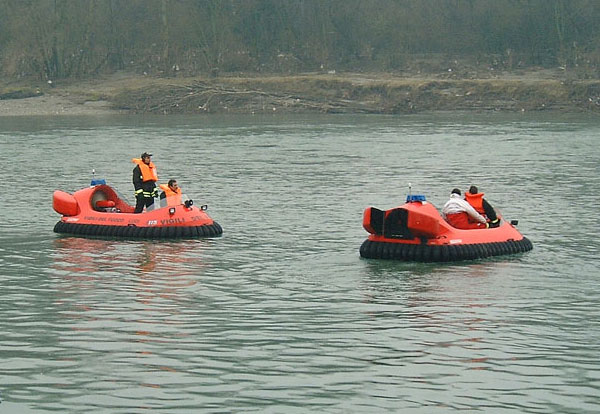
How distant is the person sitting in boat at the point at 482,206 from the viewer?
20359 millimetres

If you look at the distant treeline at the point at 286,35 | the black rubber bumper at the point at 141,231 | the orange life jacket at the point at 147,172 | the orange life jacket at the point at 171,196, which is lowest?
the black rubber bumper at the point at 141,231

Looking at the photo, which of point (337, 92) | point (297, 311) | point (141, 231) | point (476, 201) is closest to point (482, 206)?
point (476, 201)

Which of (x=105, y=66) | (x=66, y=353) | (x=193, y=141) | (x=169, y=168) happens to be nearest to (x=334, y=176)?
(x=169, y=168)

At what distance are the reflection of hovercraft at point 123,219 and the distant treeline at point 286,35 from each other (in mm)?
53631

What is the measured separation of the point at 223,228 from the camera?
2364 centimetres

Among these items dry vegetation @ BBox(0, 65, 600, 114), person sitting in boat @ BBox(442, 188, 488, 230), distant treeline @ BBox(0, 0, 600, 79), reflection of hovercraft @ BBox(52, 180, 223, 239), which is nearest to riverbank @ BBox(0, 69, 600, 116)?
dry vegetation @ BBox(0, 65, 600, 114)

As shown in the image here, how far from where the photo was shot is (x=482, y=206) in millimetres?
20469

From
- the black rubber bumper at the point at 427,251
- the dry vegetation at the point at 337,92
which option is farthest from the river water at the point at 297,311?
the dry vegetation at the point at 337,92

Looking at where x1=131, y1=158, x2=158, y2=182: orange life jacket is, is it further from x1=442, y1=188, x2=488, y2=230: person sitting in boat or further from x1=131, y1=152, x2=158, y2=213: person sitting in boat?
x1=442, y1=188, x2=488, y2=230: person sitting in boat

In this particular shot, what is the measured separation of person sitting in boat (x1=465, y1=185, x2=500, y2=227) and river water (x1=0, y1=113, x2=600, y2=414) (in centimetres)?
84

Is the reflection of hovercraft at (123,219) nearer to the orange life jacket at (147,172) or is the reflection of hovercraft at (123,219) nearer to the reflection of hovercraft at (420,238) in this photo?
the orange life jacket at (147,172)

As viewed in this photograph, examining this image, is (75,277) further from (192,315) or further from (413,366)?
(413,366)

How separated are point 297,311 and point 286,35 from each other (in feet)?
219

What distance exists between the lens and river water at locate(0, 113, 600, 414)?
1199cm
